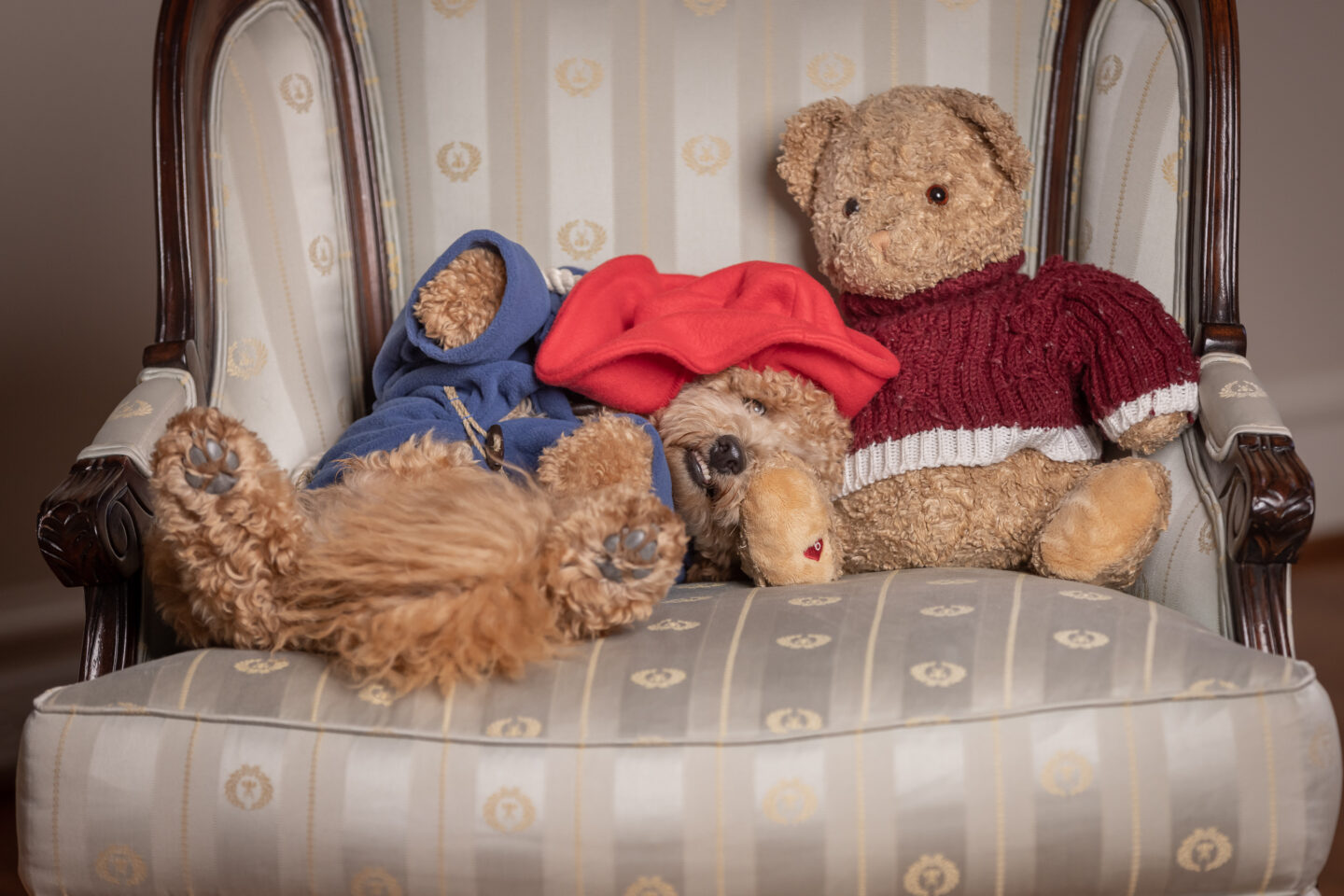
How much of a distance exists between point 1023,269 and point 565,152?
709 millimetres

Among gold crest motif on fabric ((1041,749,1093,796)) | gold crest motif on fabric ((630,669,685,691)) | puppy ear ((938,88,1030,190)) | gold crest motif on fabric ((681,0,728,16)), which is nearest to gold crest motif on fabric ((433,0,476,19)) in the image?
gold crest motif on fabric ((681,0,728,16))

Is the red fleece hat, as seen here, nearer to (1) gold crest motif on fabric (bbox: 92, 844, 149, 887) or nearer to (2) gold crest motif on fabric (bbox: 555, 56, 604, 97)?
(2) gold crest motif on fabric (bbox: 555, 56, 604, 97)

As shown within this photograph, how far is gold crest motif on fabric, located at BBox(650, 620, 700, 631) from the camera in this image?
990mm

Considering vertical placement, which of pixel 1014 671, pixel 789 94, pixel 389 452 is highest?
pixel 789 94

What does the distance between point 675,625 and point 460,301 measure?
1.50 ft

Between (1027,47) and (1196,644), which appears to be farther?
(1027,47)

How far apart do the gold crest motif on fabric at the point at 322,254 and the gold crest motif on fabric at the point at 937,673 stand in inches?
40.0

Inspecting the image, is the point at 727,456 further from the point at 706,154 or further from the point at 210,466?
the point at 706,154

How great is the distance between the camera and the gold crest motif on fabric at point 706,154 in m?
1.55

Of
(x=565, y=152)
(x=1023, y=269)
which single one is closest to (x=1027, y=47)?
(x=1023, y=269)

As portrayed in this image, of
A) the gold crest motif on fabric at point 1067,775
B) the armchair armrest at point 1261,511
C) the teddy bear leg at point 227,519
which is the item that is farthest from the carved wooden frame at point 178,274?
the armchair armrest at point 1261,511

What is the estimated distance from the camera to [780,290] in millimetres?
1249

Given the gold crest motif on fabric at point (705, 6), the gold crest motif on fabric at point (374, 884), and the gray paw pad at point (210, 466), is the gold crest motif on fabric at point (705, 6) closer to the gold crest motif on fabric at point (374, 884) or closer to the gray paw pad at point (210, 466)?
the gray paw pad at point (210, 466)

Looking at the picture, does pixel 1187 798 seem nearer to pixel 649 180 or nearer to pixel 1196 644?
pixel 1196 644
